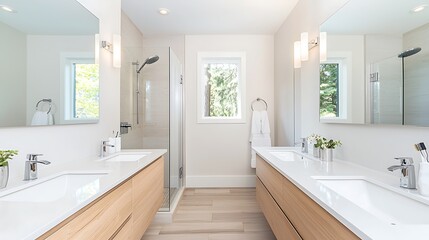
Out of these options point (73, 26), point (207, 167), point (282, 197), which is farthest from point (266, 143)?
point (73, 26)

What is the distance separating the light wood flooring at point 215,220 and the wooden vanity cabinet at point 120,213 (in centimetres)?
41

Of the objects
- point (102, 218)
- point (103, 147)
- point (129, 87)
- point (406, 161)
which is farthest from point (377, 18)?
point (129, 87)

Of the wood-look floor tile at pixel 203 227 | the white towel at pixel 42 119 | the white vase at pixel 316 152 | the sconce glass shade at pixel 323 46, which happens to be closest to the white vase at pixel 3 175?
the white towel at pixel 42 119

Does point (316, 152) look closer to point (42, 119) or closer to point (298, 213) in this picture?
point (298, 213)

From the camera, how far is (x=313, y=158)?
1979 millimetres

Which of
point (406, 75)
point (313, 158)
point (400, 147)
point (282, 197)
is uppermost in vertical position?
point (406, 75)

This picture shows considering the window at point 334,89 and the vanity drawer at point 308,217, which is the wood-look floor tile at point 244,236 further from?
the window at point 334,89

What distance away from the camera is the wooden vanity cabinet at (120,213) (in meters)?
0.92

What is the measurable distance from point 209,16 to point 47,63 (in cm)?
220

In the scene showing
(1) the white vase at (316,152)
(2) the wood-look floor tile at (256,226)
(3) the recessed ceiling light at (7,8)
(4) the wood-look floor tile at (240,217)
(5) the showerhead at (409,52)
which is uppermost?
(3) the recessed ceiling light at (7,8)

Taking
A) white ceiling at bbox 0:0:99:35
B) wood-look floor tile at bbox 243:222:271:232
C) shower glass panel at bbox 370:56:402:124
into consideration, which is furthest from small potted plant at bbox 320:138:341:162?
white ceiling at bbox 0:0:99:35

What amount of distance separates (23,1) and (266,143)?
314 centimetres

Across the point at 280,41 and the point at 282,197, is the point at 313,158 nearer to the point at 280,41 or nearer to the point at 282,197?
the point at 282,197

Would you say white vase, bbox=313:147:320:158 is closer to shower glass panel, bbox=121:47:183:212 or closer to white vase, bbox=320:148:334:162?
white vase, bbox=320:148:334:162
